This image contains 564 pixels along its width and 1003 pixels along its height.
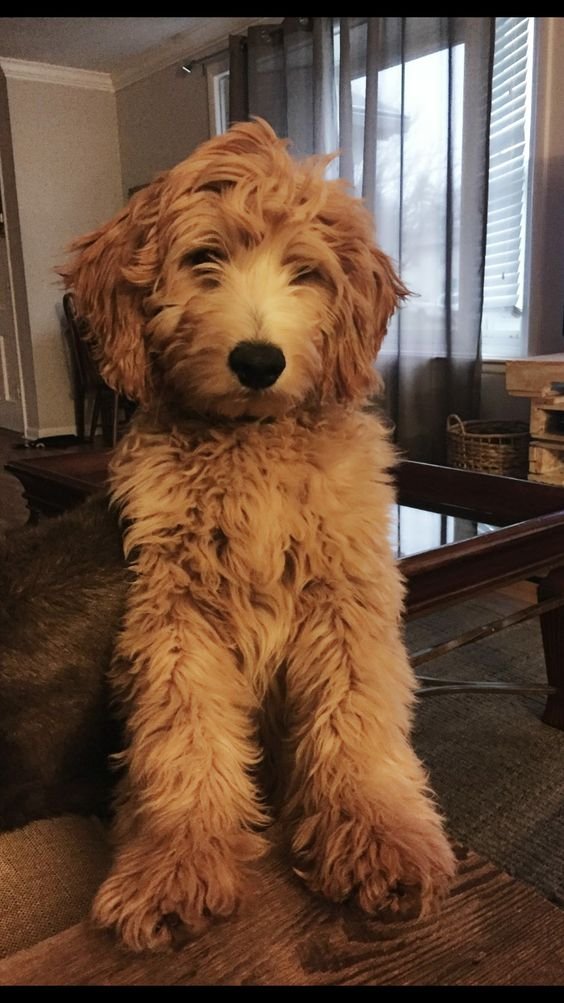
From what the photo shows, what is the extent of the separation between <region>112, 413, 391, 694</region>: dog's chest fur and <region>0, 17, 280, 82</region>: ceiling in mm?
3768

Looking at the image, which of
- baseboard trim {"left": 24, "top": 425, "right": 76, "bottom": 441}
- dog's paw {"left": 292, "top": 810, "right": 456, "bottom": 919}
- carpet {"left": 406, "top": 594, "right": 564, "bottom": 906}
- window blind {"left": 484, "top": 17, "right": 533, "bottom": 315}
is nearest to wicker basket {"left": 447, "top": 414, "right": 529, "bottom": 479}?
window blind {"left": 484, "top": 17, "right": 533, "bottom": 315}

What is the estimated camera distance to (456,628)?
230 cm

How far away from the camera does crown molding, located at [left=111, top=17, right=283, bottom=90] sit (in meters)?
4.09

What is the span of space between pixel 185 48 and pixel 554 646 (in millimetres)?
4132

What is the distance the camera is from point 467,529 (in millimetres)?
1662

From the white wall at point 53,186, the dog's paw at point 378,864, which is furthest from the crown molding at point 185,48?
the dog's paw at point 378,864

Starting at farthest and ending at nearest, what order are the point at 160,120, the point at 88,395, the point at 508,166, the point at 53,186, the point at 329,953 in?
the point at 88,395
the point at 53,186
the point at 160,120
the point at 508,166
the point at 329,953

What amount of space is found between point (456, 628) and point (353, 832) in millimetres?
1647

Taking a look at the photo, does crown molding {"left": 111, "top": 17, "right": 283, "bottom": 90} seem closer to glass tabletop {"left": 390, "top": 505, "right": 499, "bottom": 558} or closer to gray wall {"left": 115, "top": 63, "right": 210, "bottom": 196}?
gray wall {"left": 115, "top": 63, "right": 210, "bottom": 196}

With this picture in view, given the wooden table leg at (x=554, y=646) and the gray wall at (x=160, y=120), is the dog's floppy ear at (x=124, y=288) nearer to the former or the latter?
the wooden table leg at (x=554, y=646)

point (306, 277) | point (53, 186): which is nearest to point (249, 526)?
point (306, 277)

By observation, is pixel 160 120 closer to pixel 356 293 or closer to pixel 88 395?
pixel 88 395

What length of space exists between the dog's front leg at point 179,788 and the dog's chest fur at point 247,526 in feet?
0.12

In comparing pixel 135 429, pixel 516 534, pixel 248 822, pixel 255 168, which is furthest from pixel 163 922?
pixel 516 534
